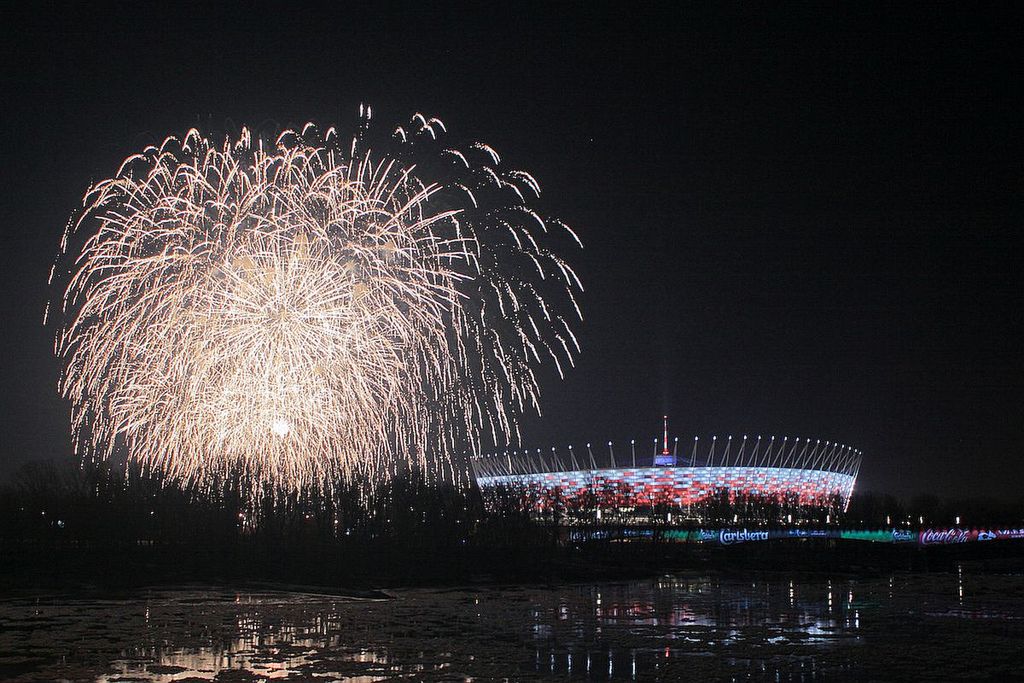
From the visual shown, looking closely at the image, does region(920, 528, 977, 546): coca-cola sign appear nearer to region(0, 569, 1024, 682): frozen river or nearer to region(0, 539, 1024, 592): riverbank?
region(0, 539, 1024, 592): riverbank

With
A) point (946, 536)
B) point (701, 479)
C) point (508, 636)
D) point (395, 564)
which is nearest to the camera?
point (508, 636)

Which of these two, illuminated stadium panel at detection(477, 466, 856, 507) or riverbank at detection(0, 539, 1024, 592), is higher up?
illuminated stadium panel at detection(477, 466, 856, 507)

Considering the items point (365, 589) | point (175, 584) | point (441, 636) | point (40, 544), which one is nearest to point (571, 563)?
point (365, 589)

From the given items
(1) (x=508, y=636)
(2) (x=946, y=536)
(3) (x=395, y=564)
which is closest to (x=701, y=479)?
(2) (x=946, y=536)

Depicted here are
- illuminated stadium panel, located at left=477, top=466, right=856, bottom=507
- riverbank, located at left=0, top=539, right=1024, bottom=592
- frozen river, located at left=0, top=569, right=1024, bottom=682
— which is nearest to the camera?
frozen river, located at left=0, top=569, right=1024, bottom=682

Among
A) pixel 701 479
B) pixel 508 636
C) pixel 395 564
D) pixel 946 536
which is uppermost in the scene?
pixel 701 479

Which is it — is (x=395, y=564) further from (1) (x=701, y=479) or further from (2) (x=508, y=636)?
(1) (x=701, y=479)

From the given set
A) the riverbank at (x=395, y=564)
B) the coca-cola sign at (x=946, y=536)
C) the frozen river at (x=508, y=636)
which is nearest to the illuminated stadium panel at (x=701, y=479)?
the coca-cola sign at (x=946, y=536)

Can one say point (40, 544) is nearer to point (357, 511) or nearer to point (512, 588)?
point (357, 511)

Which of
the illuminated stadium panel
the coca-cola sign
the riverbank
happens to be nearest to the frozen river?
the riverbank
